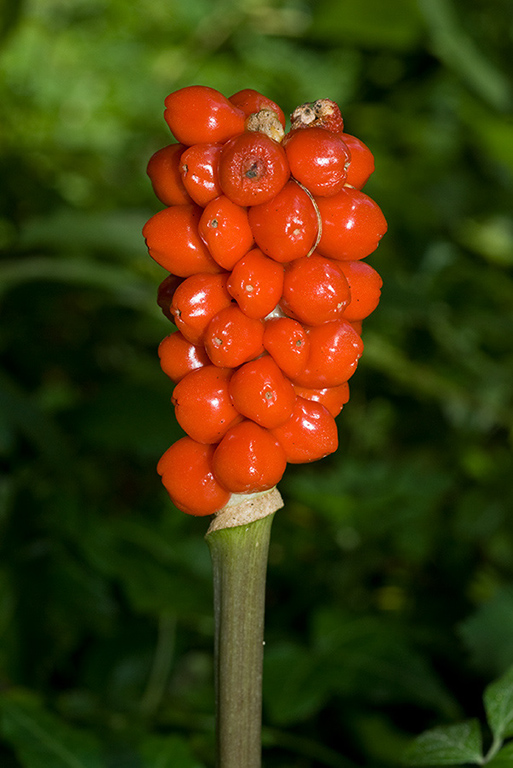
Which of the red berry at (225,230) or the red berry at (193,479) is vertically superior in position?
the red berry at (225,230)

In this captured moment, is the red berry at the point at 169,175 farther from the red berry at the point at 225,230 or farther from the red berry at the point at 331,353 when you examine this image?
the red berry at the point at 331,353

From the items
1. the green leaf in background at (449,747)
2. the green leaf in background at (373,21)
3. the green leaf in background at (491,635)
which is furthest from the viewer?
the green leaf in background at (373,21)

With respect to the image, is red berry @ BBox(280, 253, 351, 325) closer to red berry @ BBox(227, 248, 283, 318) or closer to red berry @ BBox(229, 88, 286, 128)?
red berry @ BBox(227, 248, 283, 318)

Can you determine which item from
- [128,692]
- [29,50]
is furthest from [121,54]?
[128,692]

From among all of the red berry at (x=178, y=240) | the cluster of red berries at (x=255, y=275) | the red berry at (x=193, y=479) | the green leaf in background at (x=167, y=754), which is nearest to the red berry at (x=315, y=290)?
the cluster of red berries at (x=255, y=275)

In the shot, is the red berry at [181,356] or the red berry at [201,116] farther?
the red berry at [181,356]

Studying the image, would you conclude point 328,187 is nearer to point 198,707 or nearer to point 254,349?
point 254,349

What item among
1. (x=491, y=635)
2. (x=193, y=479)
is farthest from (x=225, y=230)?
(x=491, y=635)
